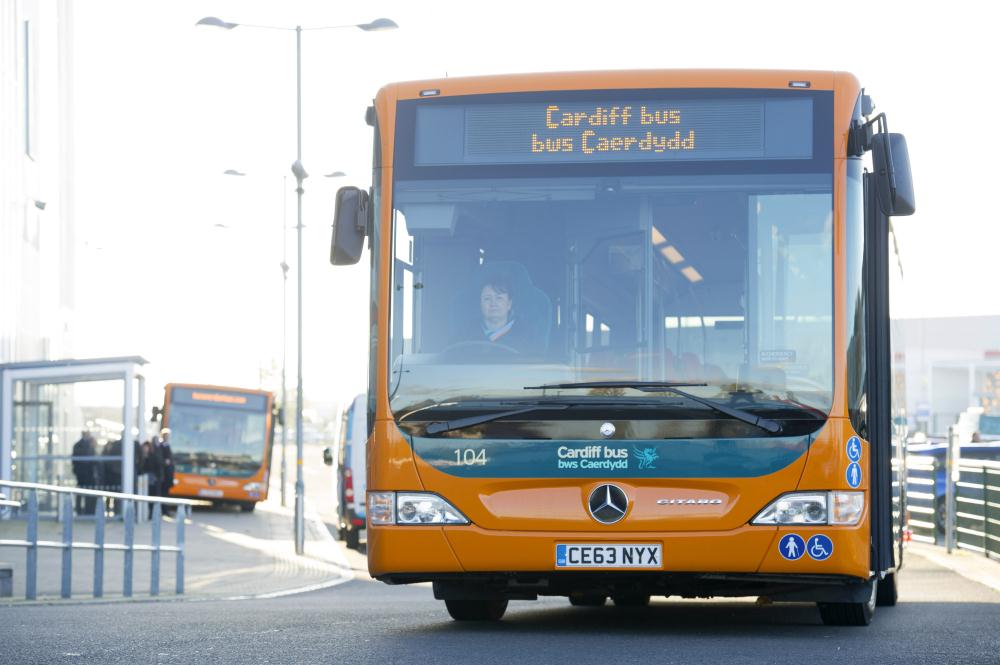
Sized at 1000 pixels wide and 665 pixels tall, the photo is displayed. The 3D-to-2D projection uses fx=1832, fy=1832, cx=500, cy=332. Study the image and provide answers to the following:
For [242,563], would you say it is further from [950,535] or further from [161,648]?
[161,648]

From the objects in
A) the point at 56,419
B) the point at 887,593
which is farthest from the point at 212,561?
the point at 887,593

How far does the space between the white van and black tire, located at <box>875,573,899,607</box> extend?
55.0 feet

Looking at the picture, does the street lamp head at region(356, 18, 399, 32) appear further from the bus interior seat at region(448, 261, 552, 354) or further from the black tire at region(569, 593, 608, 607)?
the bus interior seat at region(448, 261, 552, 354)

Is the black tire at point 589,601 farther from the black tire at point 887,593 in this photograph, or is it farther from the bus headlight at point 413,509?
the bus headlight at point 413,509

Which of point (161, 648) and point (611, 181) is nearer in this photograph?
point (161, 648)

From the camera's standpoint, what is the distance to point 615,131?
957 cm

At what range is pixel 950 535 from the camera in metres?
22.6

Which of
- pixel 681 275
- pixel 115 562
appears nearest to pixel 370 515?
pixel 681 275

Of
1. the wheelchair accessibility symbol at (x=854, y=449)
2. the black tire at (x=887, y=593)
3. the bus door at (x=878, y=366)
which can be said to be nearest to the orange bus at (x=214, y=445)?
the black tire at (x=887, y=593)

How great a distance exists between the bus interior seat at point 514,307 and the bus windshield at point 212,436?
32.8m

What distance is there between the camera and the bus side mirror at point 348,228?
9523 mm

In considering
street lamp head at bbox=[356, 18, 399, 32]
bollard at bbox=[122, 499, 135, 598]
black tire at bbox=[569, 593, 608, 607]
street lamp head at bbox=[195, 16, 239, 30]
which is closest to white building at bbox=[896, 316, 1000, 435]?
street lamp head at bbox=[356, 18, 399, 32]

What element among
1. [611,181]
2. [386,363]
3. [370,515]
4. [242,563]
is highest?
[611,181]

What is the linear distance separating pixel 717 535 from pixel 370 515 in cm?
178
